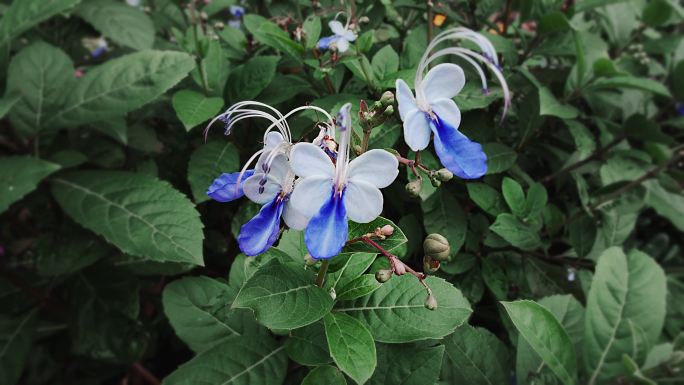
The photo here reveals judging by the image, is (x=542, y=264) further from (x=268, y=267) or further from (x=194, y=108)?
(x=194, y=108)

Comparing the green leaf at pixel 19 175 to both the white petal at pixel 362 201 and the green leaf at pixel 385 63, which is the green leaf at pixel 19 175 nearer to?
the green leaf at pixel 385 63

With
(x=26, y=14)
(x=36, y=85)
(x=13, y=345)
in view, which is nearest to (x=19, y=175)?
(x=36, y=85)

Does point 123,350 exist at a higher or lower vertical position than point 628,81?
lower

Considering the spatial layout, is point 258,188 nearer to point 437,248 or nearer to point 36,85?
point 437,248

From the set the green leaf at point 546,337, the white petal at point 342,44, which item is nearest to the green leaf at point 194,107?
the white petal at point 342,44

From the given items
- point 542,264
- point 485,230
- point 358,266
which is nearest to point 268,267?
point 358,266

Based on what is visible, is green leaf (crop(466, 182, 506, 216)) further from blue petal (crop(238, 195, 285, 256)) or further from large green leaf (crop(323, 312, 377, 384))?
blue petal (crop(238, 195, 285, 256))

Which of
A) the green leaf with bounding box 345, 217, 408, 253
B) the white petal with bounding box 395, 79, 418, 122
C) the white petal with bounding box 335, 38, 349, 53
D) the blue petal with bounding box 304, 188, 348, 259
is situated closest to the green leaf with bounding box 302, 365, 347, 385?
the green leaf with bounding box 345, 217, 408, 253
